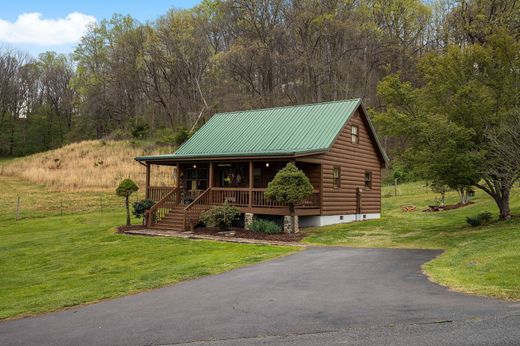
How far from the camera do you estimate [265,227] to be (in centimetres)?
2147

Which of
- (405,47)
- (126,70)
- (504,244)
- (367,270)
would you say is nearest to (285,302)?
(367,270)

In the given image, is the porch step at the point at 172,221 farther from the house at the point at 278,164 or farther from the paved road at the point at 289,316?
the paved road at the point at 289,316

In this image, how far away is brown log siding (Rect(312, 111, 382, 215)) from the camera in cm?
2397

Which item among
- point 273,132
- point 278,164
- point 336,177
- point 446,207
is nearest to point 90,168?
point 273,132

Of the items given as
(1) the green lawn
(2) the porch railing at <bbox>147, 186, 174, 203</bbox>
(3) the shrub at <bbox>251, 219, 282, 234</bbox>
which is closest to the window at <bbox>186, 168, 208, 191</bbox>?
(2) the porch railing at <bbox>147, 186, 174, 203</bbox>

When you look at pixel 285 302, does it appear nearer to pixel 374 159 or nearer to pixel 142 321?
pixel 142 321

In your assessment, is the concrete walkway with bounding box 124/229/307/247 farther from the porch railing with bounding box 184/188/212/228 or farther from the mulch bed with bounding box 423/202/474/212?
the mulch bed with bounding box 423/202/474/212

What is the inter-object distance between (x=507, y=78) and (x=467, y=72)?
152 cm

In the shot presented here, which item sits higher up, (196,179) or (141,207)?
(196,179)

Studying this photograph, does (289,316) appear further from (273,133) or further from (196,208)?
(273,133)

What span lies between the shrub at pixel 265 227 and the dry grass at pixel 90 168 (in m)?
20.5

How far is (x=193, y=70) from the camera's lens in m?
59.0

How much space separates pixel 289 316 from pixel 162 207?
19.2 meters

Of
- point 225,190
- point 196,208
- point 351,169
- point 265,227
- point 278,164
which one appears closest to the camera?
point 265,227
